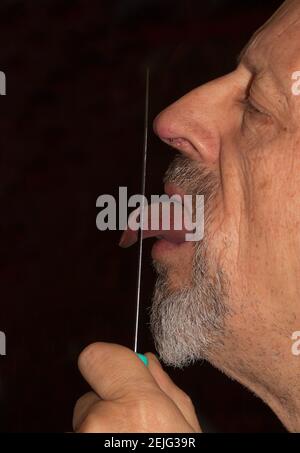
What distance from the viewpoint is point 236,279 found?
2.64 feet

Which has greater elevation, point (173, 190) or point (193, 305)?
point (173, 190)

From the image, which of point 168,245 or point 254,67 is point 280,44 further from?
point 168,245

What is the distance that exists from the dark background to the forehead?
0.85 meters

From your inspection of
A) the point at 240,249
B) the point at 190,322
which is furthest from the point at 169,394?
the point at 240,249

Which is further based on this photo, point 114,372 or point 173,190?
point 173,190

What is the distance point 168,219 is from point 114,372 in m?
0.24

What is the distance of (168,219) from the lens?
90 centimetres

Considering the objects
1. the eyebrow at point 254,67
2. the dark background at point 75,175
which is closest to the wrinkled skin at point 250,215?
the eyebrow at point 254,67

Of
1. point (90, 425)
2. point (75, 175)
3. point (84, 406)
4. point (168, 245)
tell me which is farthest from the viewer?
point (75, 175)

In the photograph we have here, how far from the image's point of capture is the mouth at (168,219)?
2.87 feet

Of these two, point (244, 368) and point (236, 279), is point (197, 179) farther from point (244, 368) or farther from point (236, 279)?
point (244, 368)

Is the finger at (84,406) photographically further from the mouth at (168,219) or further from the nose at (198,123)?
the nose at (198,123)

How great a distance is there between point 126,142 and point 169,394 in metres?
1.05

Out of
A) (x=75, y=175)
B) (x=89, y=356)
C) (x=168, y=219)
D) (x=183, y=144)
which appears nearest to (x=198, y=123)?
(x=183, y=144)
